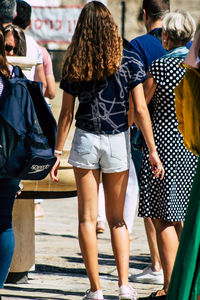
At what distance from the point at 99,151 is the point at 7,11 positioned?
202 cm

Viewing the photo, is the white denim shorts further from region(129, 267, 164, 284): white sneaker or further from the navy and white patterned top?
region(129, 267, 164, 284): white sneaker

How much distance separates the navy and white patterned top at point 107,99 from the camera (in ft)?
12.8

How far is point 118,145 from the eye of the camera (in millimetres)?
3953

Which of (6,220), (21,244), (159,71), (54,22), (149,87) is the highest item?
(159,71)

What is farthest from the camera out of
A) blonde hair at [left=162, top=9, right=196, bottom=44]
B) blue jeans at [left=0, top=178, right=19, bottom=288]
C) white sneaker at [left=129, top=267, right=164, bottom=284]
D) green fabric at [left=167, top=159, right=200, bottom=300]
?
white sneaker at [left=129, top=267, right=164, bottom=284]

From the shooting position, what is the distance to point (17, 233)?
15.2 ft

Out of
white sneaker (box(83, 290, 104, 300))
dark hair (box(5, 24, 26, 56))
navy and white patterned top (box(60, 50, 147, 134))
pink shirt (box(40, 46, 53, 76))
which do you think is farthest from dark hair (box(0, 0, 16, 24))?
white sneaker (box(83, 290, 104, 300))

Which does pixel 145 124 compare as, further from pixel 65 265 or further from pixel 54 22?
pixel 54 22

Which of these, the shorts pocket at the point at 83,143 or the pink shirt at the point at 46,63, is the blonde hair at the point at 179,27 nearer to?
the shorts pocket at the point at 83,143

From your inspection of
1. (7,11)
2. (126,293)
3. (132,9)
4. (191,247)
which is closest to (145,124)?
(126,293)

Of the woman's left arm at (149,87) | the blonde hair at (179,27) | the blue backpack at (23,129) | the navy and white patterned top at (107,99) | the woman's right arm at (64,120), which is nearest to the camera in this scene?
the blue backpack at (23,129)

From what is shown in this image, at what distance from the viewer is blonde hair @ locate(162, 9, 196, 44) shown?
14.1 feet

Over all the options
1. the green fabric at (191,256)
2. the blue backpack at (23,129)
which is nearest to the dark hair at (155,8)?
the blue backpack at (23,129)

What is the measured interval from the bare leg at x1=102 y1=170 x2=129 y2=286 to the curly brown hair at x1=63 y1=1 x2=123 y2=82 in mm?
616
